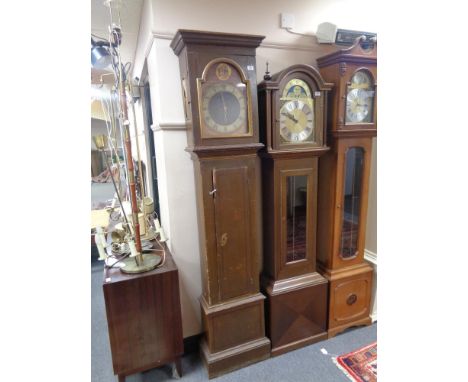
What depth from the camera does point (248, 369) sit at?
1775 mm

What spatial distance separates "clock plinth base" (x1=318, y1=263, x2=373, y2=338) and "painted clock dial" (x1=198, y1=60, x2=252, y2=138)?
1.23 meters

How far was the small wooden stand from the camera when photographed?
1518 mm

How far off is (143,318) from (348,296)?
1432 mm

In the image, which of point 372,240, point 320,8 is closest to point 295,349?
point 372,240

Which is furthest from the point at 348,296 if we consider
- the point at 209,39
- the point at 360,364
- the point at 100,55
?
the point at 100,55

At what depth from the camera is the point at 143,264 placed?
1615 millimetres

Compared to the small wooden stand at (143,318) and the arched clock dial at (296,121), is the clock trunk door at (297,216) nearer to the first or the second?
the arched clock dial at (296,121)

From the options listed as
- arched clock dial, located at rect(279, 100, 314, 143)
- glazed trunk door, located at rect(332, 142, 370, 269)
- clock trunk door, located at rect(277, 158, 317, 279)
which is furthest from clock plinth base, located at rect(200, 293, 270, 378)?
arched clock dial, located at rect(279, 100, 314, 143)

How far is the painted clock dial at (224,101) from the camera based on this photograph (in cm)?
147

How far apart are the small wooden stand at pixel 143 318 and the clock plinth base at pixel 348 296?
1075 millimetres

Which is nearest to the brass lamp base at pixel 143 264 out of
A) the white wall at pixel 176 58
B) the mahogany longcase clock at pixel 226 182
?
the white wall at pixel 176 58

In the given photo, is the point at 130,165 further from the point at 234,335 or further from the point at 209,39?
the point at 234,335
